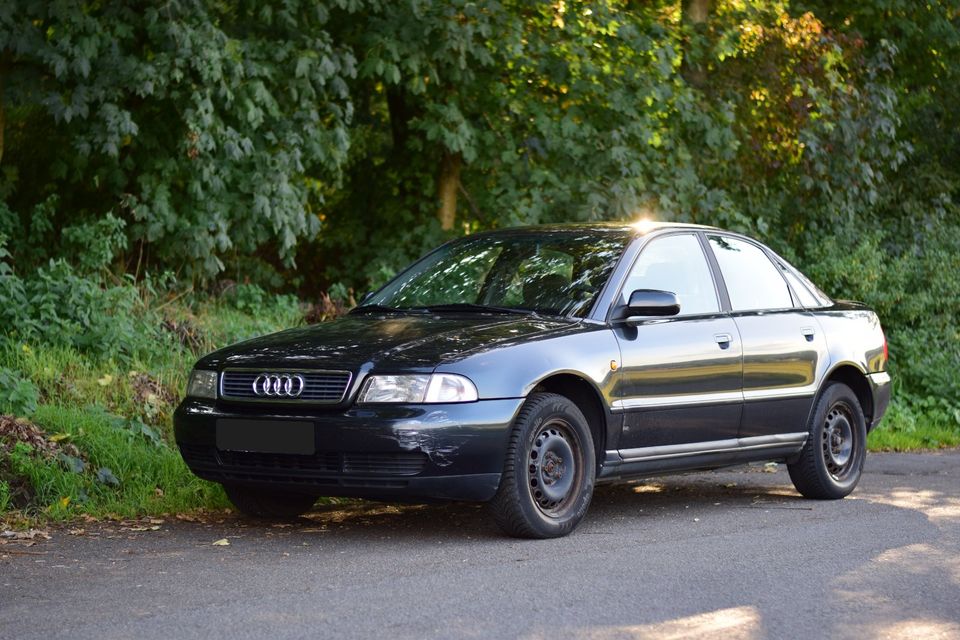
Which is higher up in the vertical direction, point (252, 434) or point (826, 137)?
point (826, 137)

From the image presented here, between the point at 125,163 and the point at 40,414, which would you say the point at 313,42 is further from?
the point at 40,414

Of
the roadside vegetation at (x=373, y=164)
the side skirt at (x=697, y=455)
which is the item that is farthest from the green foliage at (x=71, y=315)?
the side skirt at (x=697, y=455)

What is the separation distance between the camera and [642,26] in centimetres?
1518

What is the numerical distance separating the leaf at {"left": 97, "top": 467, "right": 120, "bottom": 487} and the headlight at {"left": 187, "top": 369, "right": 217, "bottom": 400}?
1.17 meters

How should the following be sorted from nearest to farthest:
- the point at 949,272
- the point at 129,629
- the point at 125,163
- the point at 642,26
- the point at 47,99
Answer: the point at 129,629 < the point at 47,99 < the point at 125,163 < the point at 642,26 < the point at 949,272

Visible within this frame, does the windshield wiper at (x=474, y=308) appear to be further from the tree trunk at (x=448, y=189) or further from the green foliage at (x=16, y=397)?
the tree trunk at (x=448, y=189)

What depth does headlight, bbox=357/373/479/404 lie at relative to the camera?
21.7ft

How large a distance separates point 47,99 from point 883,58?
1083 cm

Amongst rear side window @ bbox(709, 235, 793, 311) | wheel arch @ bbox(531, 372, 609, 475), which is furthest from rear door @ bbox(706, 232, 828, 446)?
wheel arch @ bbox(531, 372, 609, 475)

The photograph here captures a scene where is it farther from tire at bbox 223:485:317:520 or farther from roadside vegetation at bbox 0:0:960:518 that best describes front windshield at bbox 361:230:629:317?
roadside vegetation at bbox 0:0:960:518

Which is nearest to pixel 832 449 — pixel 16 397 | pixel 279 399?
pixel 279 399

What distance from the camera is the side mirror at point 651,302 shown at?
750 cm

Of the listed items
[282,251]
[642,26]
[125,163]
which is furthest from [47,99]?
[642,26]

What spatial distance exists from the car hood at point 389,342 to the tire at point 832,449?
90.3 inches
